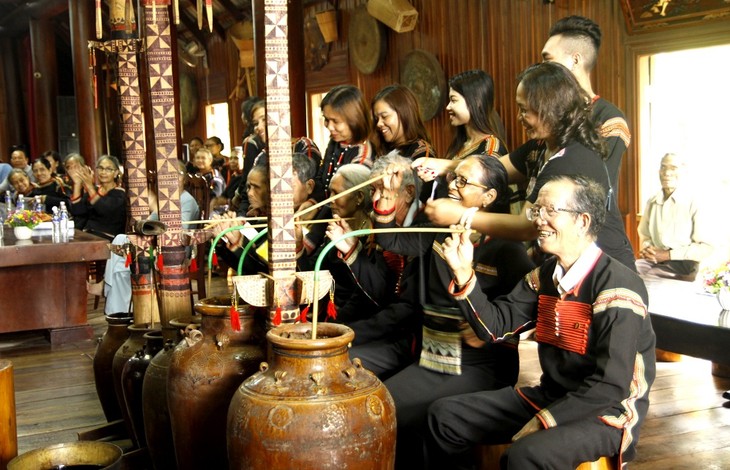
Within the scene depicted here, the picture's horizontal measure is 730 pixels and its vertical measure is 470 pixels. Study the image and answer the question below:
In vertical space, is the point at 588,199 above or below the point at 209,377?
above

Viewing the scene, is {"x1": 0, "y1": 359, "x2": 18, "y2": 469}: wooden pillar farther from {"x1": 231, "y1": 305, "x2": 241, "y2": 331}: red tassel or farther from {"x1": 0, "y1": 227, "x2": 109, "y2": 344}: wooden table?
{"x1": 0, "y1": 227, "x2": 109, "y2": 344}: wooden table

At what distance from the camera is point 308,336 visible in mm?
2361

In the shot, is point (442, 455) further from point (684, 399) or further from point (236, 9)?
point (236, 9)

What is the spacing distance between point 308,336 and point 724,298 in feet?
5.30


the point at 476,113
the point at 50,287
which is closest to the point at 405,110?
the point at 476,113

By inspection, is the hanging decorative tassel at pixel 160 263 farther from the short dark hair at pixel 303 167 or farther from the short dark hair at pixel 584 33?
the short dark hair at pixel 584 33

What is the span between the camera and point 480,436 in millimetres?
2447

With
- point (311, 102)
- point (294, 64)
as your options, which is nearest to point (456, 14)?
point (294, 64)

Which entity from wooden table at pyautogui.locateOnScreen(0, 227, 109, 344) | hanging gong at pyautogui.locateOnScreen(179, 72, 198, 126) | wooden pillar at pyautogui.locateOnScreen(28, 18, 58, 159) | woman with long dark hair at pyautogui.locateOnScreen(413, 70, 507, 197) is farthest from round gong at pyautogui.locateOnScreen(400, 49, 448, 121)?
wooden pillar at pyautogui.locateOnScreen(28, 18, 58, 159)

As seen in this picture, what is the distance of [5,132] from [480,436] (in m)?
18.1

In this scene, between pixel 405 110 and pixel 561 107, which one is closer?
pixel 561 107

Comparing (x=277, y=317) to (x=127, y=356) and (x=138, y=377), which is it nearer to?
(x=138, y=377)

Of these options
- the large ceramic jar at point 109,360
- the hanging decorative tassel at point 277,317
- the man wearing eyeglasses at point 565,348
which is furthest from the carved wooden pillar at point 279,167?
the large ceramic jar at point 109,360

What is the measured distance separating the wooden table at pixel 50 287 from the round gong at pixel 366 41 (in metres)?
3.76
